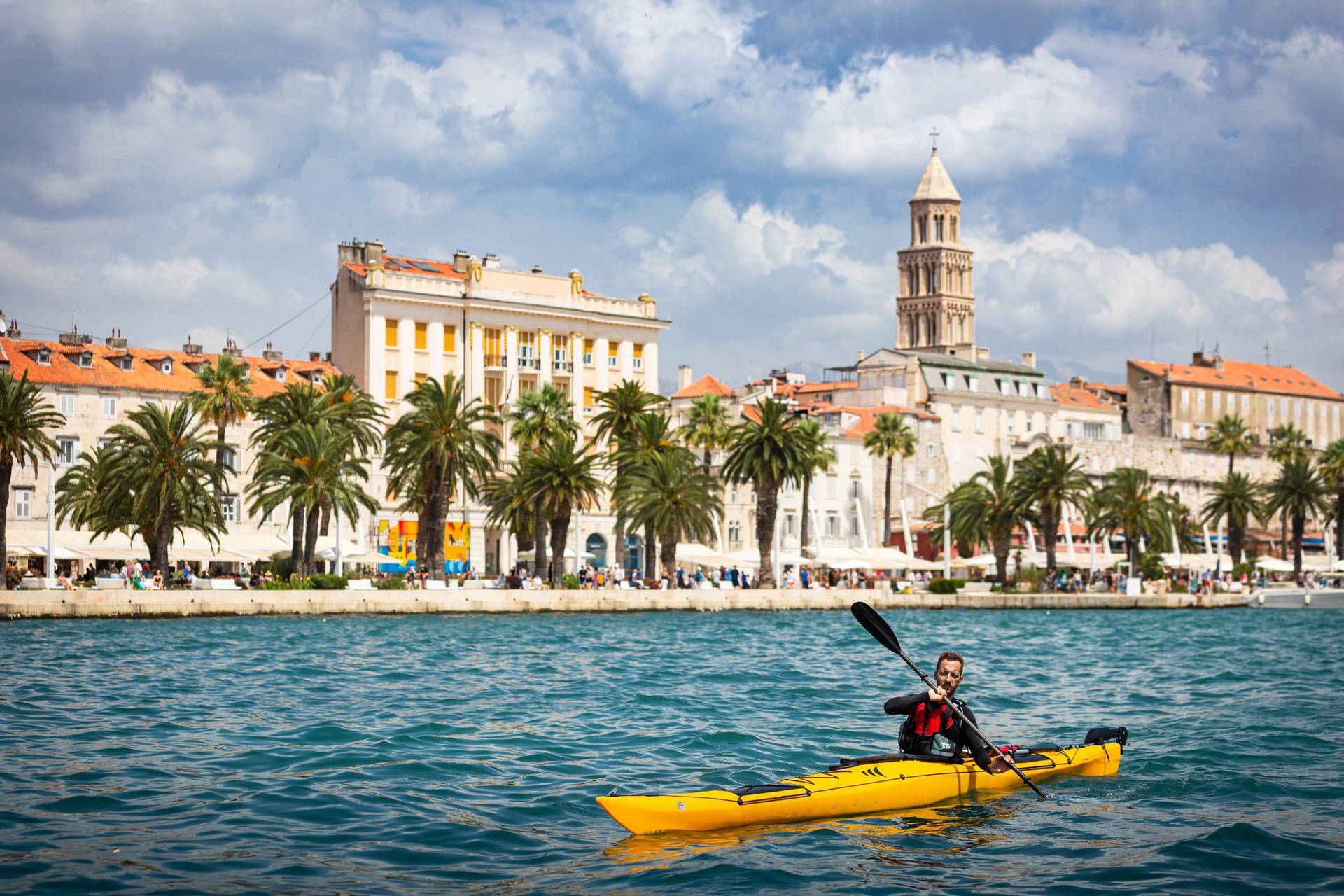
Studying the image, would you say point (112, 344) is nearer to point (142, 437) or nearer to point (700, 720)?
point (142, 437)

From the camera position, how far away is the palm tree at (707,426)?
7988 centimetres

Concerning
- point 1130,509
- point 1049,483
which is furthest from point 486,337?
point 1130,509

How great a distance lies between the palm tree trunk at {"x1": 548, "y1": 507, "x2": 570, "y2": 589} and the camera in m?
63.8

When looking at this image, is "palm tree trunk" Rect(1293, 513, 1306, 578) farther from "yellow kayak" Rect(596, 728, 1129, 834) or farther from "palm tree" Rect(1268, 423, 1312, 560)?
"yellow kayak" Rect(596, 728, 1129, 834)

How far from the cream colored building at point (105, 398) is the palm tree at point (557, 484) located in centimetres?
910

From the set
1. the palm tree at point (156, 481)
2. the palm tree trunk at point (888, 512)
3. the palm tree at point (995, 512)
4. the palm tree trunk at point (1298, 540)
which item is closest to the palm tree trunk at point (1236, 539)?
the palm tree trunk at point (1298, 540)

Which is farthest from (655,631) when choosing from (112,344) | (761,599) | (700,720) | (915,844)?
(112,344)

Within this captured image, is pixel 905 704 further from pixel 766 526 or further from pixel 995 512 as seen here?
pixel 995 512

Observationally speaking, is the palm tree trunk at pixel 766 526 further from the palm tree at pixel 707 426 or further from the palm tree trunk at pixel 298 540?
the palm tree trunk at pixel 298 540

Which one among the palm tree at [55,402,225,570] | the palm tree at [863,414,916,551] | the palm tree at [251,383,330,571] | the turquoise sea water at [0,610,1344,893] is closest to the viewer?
the turquoise sea water at [0,610,1344,893]

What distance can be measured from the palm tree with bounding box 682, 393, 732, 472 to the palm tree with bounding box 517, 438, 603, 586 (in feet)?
53.4

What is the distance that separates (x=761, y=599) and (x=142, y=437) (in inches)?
1033

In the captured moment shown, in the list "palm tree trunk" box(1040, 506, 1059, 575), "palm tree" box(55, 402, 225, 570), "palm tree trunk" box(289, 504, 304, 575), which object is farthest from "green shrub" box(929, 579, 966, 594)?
"palm tree" box(55, 402, 225, 570)

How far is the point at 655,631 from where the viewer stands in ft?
165
